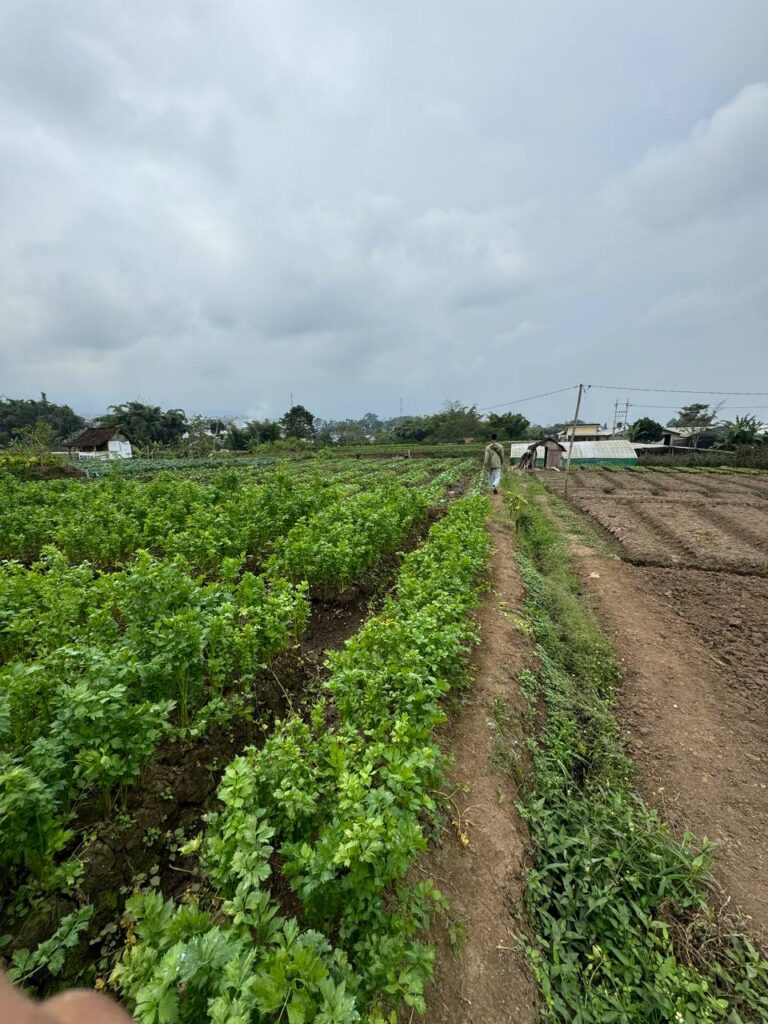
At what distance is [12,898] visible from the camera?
8.61ft

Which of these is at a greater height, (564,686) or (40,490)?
(40,490)

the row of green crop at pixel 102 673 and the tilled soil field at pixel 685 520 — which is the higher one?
the row of green crop at pixel 102 673

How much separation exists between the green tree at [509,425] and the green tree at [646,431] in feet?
55.7

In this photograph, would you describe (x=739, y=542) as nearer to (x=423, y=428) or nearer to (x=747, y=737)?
(x=747, y=737)

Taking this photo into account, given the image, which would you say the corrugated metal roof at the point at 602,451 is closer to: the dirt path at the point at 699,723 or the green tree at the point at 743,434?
the green tree at the point at 743,434

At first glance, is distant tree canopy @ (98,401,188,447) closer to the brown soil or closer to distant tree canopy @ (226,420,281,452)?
distant tree canopy @ (226,420,281,452)

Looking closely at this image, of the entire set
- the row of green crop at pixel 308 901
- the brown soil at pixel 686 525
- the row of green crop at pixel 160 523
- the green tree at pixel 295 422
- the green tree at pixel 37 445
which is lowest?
Answer: the brown soil at pixel 686 525

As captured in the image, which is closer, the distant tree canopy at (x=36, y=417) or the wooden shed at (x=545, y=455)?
the wooden shed at (x=545, y=455)

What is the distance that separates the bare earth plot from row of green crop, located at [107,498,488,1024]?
2.41 m

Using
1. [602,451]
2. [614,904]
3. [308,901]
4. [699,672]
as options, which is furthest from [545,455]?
[308,901]

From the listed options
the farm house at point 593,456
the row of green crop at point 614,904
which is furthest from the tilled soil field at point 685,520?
the farm house at point 593,456

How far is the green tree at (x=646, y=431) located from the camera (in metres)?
62.6

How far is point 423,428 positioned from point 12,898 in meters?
71.1

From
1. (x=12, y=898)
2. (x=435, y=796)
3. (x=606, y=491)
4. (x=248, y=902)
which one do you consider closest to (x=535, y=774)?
(x=435, y=796)
